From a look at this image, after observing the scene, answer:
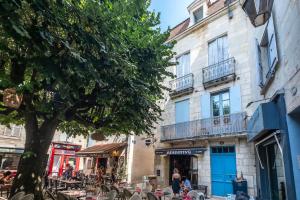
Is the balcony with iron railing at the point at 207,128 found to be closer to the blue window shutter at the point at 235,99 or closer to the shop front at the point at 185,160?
the blue window shutter at the point at 235,99

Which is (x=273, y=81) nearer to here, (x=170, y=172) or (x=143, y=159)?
(x=170, y=172)

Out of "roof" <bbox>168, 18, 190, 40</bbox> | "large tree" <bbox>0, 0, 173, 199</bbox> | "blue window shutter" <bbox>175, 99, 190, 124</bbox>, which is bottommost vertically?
"large tree" <bbox>0, 0, 173, 199</bbox>

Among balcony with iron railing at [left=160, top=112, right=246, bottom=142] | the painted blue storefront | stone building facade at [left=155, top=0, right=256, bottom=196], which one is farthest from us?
stone building facade at [left=155, top=0, right=256, bottom=196]

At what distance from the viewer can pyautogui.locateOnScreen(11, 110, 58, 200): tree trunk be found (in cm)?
661

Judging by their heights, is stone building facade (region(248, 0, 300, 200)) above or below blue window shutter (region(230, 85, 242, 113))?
below

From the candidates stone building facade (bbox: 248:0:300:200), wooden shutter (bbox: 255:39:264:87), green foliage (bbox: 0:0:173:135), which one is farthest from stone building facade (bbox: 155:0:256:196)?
stone building facade (bbox: 248:0:300:200)

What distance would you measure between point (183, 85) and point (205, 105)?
8.08 ft

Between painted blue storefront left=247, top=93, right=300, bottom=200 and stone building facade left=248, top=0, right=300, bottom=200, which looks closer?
stone building facade left=248, top=0, right=300, bottom=200

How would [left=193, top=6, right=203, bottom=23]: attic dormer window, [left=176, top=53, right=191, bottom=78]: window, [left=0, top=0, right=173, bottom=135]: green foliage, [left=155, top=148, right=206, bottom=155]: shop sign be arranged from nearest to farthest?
[left=0, top=0, right=173, bottom=135]: green foliage < [left=155, top=148, right=206, bottom=155]: shop sign < [left=176, top=53, right=191, bottom=78]: window < [left=193, top=6, right=203, bottom=23]: attic dormer window

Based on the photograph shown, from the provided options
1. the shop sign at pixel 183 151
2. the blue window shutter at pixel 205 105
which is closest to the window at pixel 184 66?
the blue window shutter at pixel 205 105

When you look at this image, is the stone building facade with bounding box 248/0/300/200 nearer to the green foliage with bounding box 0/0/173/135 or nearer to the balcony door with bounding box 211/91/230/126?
the green foliage with bounding box 0/0/173/135

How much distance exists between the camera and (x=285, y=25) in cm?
511

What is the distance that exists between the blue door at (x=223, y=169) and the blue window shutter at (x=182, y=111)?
10.0 feet

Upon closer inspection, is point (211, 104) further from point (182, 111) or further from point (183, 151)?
point (183, 151)
